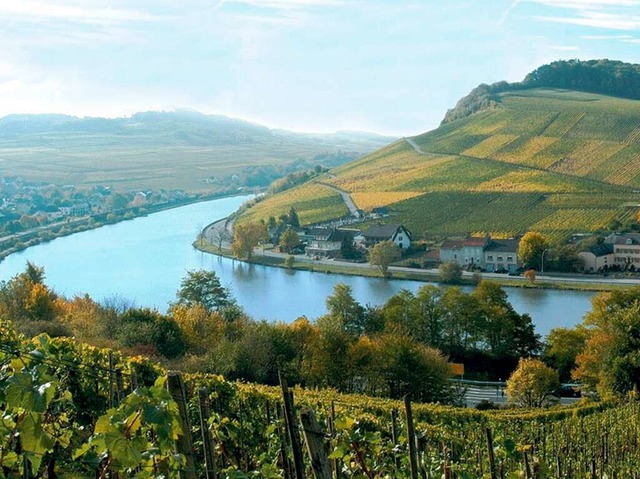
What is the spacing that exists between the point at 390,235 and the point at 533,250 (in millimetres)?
8055

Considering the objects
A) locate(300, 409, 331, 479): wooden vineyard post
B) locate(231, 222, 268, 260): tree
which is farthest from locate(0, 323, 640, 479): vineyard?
locate(231, 222, 268, 260): tree

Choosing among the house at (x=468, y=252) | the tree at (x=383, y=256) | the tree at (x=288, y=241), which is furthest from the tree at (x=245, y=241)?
the house at (x=468, y=252)

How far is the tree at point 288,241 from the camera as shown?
139ft

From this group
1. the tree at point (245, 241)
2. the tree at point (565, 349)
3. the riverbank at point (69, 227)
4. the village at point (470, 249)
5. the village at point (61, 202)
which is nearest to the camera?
the tree at point (565, 349)

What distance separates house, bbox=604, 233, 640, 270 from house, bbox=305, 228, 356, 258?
1298cm

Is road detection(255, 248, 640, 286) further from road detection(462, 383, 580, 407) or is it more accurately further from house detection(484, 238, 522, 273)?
road detection(462, 383, 580, 407)

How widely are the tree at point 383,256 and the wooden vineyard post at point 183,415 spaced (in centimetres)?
3299

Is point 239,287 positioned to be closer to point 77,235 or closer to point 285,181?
point 77,235

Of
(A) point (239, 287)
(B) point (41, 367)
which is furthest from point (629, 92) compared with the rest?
(B) point (41, 367)

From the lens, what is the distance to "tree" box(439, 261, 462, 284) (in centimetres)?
3350

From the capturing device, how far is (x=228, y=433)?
427 centimetres

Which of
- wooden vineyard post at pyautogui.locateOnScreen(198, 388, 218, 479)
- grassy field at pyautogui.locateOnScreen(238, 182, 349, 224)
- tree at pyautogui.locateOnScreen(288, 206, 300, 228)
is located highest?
grassy field at pyautogui.locateOnScreen(238, 182, 349, 224)

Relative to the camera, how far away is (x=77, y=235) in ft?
172

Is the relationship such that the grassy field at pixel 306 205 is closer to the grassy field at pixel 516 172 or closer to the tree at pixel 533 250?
the grassy field at pixel 516 172
